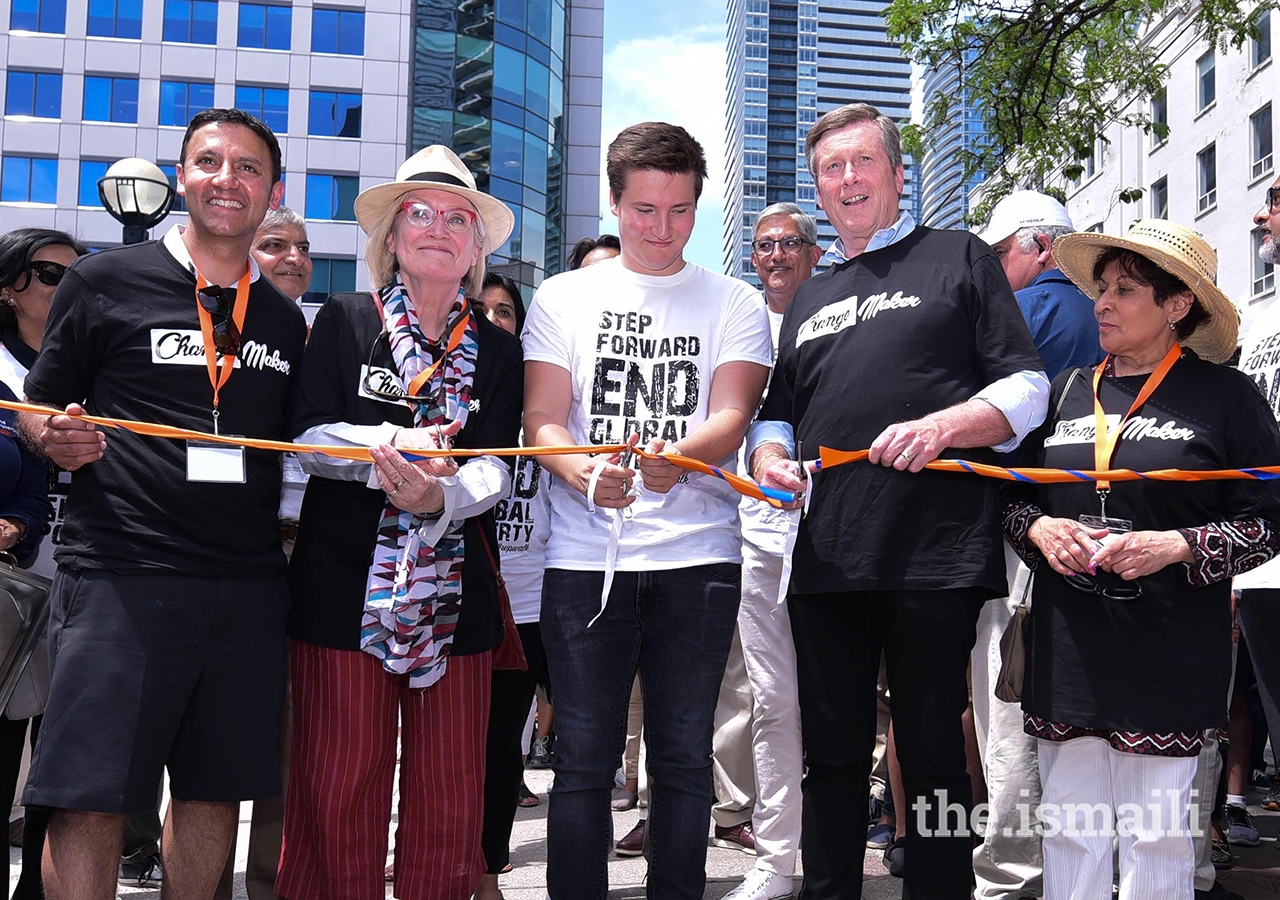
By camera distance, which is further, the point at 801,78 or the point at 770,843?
the point at 801,78

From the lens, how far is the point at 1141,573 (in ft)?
10.3

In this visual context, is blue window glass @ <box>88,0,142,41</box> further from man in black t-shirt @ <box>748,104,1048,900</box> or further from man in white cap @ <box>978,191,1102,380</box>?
man in black t-shirt @ <box>748,104,1048,900</box>

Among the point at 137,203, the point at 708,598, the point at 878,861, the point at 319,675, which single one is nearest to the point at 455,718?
the point at 319,675

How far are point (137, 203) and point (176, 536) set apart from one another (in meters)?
7.95

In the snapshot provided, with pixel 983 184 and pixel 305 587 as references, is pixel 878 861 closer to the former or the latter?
pixel 305 587

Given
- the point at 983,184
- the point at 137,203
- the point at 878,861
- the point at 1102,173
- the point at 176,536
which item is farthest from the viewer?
the point at 1102,173

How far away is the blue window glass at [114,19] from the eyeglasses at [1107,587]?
3902 cm

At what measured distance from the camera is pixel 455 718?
11.1ft

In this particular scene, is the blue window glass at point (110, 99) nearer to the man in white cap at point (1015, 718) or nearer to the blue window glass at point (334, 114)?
the blue window glass at point (334, 114)

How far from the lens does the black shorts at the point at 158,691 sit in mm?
3020

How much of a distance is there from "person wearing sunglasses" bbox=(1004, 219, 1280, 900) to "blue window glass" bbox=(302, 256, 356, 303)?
32795 mm

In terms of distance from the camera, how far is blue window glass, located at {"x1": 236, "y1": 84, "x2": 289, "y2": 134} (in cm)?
3591

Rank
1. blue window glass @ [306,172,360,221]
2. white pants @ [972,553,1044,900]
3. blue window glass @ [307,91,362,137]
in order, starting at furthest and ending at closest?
blue window glass @ [307,91,362,137] → blue window glass @ [306,172,360,221] → white pants @ [972,553,1044,900]

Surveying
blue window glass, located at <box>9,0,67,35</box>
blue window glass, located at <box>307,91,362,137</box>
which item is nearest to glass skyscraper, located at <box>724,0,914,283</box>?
blue window glass, located at <box>307,91,362,137</box>
